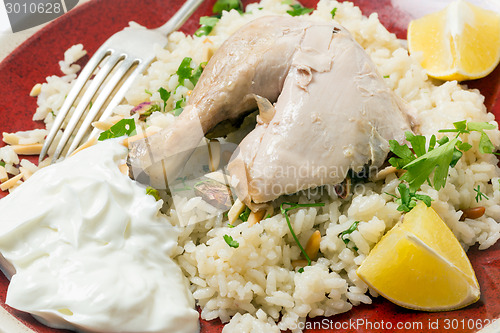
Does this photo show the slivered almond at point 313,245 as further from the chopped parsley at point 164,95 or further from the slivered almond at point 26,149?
the slivered almond at point 26,149

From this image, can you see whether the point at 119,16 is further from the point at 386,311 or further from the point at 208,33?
the point at 386,311

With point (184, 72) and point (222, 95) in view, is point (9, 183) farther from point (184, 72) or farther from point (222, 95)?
point (222, 95)

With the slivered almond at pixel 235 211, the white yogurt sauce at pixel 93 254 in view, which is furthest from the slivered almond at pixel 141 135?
the slivered almond at pixel 235 211

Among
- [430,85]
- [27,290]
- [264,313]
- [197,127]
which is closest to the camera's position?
[27,290]

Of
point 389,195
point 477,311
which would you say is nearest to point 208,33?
point 389,195

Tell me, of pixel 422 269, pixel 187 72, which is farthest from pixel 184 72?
pixel 422 269

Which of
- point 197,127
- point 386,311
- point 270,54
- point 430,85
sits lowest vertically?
point 386,311

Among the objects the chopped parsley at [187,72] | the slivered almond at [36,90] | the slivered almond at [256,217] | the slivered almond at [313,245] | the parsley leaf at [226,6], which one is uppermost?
the parsley leaf at [226,6]
